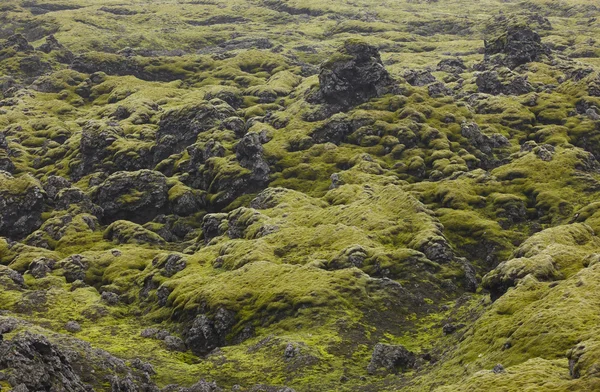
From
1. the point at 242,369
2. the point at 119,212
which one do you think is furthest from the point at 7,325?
the point at 119,212

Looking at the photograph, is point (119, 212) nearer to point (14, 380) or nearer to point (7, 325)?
point (7, 325)

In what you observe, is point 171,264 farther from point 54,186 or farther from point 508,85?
point 508,85

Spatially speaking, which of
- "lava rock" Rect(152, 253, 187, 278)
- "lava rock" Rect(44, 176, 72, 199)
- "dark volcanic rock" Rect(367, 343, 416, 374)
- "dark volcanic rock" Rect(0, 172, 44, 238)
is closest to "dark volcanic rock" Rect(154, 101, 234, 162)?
"lava rock" Rect(44, 176, 72, 199)

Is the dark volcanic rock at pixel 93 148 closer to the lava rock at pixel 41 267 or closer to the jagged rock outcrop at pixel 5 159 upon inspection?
the jagged rock outcrop at pixel 5 159

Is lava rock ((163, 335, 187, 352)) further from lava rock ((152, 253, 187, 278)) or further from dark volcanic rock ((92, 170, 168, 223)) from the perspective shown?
dark volcanic rock ((92, 170, 168, 223))

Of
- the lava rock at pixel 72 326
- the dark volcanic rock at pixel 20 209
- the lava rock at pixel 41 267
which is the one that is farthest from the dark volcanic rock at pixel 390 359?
the dark volcanic rock at pixel 20 209

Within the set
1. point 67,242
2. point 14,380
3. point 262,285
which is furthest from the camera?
point 67,242
